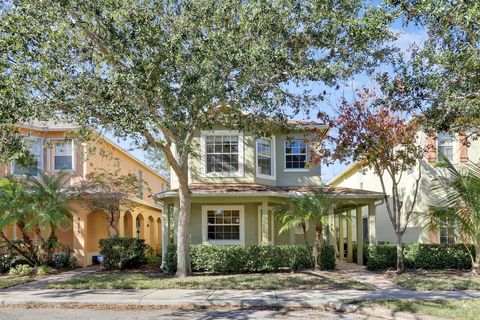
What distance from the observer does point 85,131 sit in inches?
562

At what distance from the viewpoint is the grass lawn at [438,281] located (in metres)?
13.8

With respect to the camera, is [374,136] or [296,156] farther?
[296,156]

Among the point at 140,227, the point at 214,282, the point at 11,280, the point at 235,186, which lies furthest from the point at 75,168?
the point at 214,282

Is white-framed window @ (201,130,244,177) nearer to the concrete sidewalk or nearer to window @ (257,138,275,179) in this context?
window @ (257,138,275,179)

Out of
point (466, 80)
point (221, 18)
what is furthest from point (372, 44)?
point (221, 18)

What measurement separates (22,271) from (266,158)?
34.1 ft

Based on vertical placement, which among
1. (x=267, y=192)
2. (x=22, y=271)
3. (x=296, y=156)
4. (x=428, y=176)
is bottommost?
(x=22, y=271)

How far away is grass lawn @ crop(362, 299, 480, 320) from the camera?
9.92 meters

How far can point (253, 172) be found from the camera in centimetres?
2059

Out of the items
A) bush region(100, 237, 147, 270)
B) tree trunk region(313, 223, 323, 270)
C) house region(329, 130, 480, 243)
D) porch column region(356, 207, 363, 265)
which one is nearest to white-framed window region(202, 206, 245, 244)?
bush region(100, 237, 147, 270)

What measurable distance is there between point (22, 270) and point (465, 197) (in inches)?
596

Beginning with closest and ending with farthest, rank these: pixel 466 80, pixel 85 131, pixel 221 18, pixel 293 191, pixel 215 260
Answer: pixel 466 80, pixel 221 18, pixel 85 131, pixel 215 260, pixel 293 191

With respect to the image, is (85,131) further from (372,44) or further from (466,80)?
(466,80)

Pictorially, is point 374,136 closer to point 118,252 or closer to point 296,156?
point 296,156
